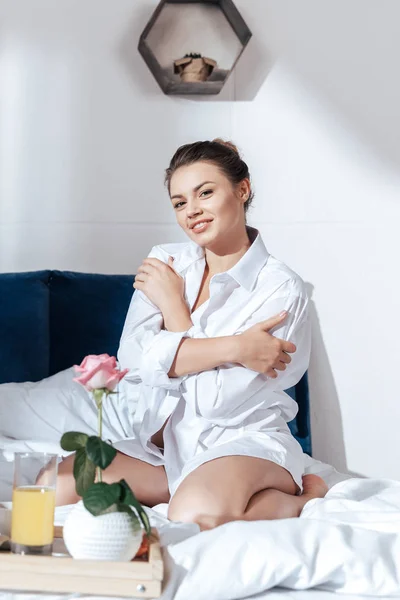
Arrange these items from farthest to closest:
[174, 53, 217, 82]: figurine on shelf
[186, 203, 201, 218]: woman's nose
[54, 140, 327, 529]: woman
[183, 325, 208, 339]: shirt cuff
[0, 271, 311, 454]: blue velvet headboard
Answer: [174, 53, 217, 82]: figurine on shelf < [0, 271, 311, 454]: blue velvet headboard < [186, 203, 201, 218]: woman's nose < [183, 325, 208, 339]: shirt cuff < [54, 140, 327, 529]: woman

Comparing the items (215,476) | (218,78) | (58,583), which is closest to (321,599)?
(58,583)

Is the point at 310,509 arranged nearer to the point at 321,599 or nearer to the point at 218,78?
the point at 321,599

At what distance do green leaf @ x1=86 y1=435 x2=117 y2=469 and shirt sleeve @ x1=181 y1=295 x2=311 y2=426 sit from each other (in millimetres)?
689

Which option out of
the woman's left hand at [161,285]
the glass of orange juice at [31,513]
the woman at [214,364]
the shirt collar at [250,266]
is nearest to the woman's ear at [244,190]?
the woman at [214,364]

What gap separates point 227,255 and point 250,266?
120 millimetres

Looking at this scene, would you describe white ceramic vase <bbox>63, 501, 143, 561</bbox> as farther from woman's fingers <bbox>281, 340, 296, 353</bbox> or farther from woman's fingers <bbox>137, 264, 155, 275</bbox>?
woman's fingers <bbox>137, 264, 155, 275</bbox>

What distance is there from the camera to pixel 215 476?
71.2 inches

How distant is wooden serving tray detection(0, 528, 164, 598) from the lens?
1.19 meters

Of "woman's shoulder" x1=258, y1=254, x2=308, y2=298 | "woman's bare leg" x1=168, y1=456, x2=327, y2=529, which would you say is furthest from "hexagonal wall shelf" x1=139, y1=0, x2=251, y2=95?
"woman's bare leg" x1=168, y1=456, x2=327, y2=529

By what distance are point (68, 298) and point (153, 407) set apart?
831mm

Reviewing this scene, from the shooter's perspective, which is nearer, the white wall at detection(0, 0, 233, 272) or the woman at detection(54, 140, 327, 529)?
the woman at detection(54, 140, 327, 529)

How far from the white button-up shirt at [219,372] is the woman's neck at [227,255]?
63mm

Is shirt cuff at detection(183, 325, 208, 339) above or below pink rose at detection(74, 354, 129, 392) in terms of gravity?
above

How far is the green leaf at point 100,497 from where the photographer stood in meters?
1.22
